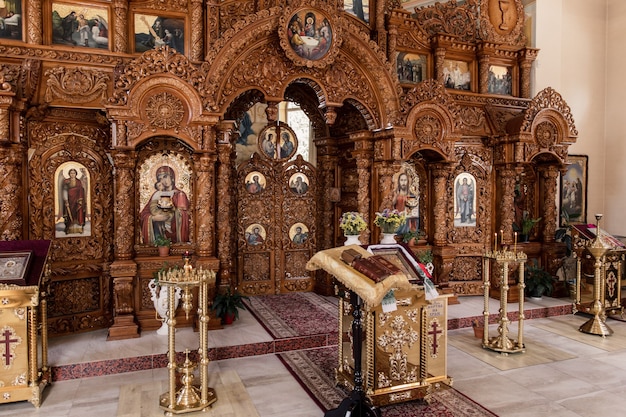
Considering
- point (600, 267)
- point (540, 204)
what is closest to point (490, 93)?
point (540, 204)

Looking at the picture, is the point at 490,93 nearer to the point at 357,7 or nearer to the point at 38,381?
the point at 357,7

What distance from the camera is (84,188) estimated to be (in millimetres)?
6730

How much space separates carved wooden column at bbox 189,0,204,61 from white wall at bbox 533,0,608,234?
693 cm

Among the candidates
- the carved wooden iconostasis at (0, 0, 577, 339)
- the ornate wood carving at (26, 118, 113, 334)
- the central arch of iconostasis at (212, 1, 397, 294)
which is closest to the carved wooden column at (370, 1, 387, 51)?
the carved wooden iconostasis at (0, 0, 577, 339)

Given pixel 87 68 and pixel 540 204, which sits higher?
pixel 87 68

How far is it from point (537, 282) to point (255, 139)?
6114 millimetres

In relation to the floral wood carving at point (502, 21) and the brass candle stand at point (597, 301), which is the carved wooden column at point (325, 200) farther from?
the brass candle stand at point (597, 301)

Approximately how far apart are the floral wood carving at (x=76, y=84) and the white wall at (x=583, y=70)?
27.4 feet

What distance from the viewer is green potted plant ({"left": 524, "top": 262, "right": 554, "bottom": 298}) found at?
8.73 meters

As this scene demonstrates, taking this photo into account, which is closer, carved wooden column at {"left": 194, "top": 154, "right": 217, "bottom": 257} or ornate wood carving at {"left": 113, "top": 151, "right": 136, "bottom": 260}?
ornate wood carving at {"left": 113, "top": 151, "right": 136, "bottom": 260}

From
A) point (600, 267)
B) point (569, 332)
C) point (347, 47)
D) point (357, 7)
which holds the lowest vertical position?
point (569, 332)

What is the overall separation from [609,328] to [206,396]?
6402 millimetres

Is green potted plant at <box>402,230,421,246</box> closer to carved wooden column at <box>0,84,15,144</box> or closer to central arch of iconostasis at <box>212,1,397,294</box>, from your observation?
central arch of iconostasis at <box>212,1,397,294</box>

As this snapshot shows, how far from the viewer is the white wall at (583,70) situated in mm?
9820
